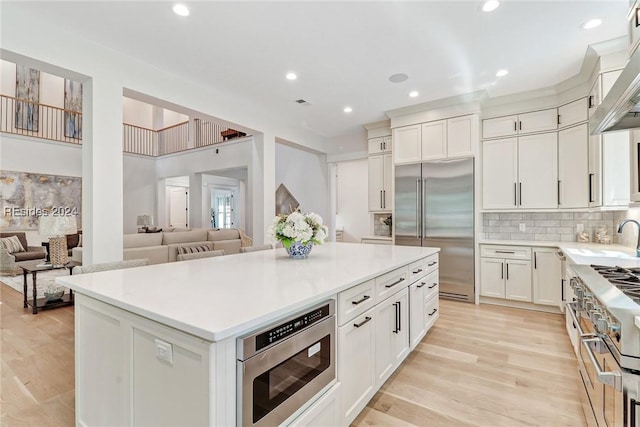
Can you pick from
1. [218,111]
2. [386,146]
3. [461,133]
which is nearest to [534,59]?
[461,133]

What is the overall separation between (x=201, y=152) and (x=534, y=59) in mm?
7845

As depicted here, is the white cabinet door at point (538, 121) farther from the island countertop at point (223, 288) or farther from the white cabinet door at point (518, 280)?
the island countertop at point (223, 288)

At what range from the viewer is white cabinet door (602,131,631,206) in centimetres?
293

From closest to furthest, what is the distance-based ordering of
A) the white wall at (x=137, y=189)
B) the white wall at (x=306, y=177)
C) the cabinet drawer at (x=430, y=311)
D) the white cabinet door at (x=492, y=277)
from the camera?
the cabinet drawer at (x=430, y=311) < the white cabinet door at (x=492, y=277) < the white wall at (x=306, y=177) < the white wall at (x=137, y=189)

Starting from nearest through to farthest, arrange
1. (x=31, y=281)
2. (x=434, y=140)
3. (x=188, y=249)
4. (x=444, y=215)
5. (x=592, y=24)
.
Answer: (x=592, y=24) < (x=444, y=215) < (x=434, y=140) < (x=188, y=249) < (x=31, y=281)

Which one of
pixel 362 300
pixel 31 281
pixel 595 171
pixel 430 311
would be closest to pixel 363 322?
pixel 362 300

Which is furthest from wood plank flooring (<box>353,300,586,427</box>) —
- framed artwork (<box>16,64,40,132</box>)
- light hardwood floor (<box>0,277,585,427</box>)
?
framed artwork (<box>16,64,40,132</box>)

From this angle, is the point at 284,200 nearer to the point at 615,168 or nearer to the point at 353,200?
the point at 353,200

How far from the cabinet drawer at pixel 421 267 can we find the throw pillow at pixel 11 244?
325 inches

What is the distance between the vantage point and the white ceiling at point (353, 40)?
2355 mm

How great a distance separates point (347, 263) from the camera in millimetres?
2135

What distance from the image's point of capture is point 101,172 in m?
2.85

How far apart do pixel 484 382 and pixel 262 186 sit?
3683 millimetres

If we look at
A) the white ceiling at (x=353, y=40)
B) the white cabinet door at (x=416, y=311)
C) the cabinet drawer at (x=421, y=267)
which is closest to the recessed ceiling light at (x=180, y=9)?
the white ceiling at (x=353, y=40)
